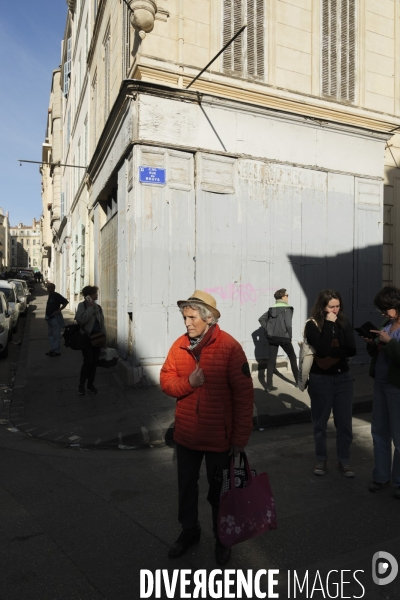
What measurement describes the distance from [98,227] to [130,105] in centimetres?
505

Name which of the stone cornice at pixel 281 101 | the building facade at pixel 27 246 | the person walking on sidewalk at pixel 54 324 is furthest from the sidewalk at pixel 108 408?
the building facade at pixel 27 246

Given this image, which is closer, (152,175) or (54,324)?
(152,175)

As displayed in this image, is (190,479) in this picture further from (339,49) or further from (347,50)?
(347,50)

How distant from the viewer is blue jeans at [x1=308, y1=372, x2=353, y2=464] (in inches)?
182

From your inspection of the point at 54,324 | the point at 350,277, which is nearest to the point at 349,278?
the point at 350,277

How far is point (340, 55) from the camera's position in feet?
33.3

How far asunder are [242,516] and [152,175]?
6326 millimetres

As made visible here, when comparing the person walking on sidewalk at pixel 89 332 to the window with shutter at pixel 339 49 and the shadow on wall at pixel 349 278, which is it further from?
the window with shutter at pixel 339 49

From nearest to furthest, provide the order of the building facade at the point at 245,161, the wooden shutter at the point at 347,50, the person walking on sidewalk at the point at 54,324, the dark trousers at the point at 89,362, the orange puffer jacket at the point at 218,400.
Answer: the orange puffer jacket at the point at 218,400 < the dark trousers at the point at 89,362 < the building facade at the point at 245,161 < the wooden shutter at the point at 347,50 < the person walking on sidewalk at the point at 54,324

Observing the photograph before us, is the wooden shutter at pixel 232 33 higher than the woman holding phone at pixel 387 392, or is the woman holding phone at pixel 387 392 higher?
the wooden shutter at pixel 232 33

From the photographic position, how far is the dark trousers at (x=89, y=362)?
773 cm

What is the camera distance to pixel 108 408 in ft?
23.2

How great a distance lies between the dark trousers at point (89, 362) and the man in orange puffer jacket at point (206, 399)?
4779 mm

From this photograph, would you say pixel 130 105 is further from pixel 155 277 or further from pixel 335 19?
pixel 335 19
